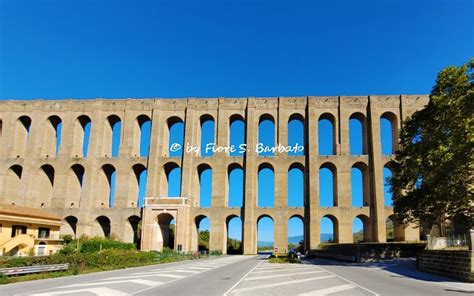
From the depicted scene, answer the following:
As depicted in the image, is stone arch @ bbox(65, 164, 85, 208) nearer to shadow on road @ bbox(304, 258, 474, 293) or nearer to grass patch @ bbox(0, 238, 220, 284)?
grass patch @ bbox(0, 238, 220, 284)

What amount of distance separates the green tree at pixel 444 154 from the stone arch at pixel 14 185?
167 feet

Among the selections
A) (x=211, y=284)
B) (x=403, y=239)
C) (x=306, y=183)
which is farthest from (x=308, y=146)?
(x=211, y=284)

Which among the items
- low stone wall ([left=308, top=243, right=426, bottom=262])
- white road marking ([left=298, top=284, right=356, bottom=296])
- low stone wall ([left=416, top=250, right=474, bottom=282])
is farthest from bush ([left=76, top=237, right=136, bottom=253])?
white road marking ([left=298, top=284, right=356, bottom=296])

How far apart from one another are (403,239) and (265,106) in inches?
1019

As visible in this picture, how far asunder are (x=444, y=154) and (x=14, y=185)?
188 feet

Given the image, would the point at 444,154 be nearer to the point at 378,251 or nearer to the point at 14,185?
the point at 378,251

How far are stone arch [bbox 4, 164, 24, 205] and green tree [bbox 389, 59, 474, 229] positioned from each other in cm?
5094

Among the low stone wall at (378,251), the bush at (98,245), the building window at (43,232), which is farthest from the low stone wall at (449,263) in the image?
the building window at (43,232)

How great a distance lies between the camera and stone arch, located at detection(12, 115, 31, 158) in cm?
5806

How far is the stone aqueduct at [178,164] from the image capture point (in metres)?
51.8

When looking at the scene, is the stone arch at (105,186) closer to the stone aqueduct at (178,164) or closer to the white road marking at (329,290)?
the stone aqueduct at (178,164)

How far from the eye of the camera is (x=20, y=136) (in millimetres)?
59469

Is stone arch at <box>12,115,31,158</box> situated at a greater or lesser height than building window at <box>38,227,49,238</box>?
greater

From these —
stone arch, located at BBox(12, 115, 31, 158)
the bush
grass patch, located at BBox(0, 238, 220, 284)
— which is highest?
stone arch, located at BBox(12, 115, 31, 158)
